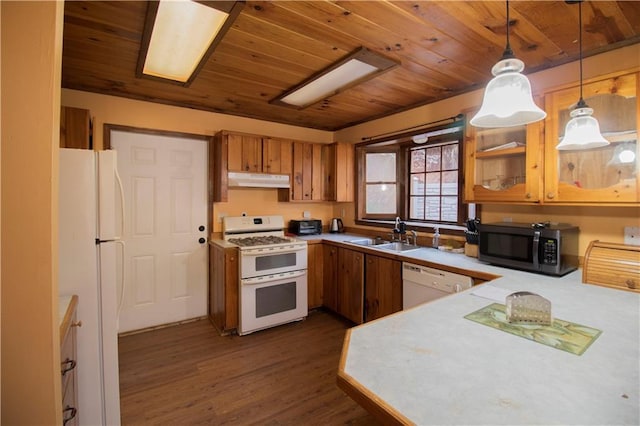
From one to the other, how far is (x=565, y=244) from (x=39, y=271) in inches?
100

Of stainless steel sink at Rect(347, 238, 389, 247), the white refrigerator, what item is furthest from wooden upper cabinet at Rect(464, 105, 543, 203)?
the white refrigerator

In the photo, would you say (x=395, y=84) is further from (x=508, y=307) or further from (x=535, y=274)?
(x=508, y=307)

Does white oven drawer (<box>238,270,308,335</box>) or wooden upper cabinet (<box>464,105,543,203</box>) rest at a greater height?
wooden upper cabinet (<box>464,105,543,203</box>)

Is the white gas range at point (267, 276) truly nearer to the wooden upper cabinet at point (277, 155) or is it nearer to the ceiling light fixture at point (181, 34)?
the wooden upper cabinet at point (277, 155)

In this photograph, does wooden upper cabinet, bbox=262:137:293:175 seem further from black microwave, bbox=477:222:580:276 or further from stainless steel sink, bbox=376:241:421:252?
black microwave, bbox=477:222:580:276

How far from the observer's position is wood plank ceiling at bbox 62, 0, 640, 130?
5.24 ft

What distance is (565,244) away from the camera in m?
A: 1.97

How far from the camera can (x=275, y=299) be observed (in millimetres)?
3115

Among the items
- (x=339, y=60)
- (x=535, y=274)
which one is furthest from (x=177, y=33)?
(x=535, y=274)

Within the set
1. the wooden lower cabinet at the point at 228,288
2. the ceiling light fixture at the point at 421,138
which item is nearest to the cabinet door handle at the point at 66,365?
the wooden lower cabinet at the point at 228,288

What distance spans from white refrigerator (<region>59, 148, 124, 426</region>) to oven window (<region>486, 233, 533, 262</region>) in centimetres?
243

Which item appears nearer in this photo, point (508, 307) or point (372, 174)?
point (508, 307)

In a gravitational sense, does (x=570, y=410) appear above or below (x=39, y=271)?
below

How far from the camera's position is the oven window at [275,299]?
3.03m
